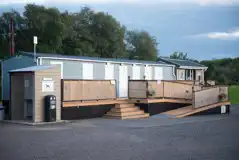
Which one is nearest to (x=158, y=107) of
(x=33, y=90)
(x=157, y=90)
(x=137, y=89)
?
(x=157, y=90)

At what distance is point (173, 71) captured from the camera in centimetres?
2845

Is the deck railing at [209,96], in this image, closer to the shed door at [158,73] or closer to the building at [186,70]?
the shed door at [158,73]

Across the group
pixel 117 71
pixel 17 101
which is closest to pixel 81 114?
pixel 17 101

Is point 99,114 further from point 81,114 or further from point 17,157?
point 17,157

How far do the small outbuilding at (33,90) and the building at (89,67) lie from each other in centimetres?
247

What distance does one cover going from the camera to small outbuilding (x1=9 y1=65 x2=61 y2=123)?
50.4 ft

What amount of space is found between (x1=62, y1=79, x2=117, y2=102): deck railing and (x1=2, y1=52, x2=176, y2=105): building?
309 centimetres

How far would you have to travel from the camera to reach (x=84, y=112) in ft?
57.3

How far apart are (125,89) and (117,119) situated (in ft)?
23.2

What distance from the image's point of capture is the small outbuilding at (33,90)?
15.4 metres

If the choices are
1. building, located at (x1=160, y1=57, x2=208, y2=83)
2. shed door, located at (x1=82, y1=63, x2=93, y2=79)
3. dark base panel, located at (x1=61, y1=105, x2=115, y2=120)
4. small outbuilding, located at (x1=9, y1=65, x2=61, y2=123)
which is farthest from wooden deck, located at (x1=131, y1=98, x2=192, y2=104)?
building, located at (x1=160, y1=57, x2=208, y2=83)

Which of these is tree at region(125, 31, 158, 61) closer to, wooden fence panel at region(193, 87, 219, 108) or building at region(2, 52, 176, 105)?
building at region(2, 52, 176, 105)

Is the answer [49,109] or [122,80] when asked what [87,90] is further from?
[122,80]

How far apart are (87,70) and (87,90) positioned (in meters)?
4.40
